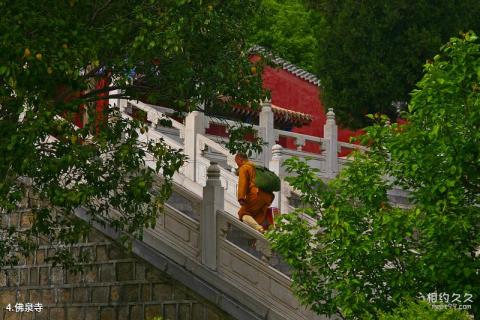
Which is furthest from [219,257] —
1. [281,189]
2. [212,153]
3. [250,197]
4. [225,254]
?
[212,153]

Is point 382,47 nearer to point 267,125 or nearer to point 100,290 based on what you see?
point 267,125

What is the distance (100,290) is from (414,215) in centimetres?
487

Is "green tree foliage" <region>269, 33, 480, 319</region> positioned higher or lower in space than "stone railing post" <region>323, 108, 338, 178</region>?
lower

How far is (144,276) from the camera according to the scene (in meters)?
13.0

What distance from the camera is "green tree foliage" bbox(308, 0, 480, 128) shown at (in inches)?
1042

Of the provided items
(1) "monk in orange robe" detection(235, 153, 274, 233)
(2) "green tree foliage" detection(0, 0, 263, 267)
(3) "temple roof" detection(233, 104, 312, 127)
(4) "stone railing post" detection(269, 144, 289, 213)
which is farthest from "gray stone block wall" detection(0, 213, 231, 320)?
(3) "temple roof" detection(233, 104, 312, 127)

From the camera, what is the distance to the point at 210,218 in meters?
12.9

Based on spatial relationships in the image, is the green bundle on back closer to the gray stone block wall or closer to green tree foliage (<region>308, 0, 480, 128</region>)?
the gray stone block wall

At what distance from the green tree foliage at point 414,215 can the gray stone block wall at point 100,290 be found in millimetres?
Result: 2279

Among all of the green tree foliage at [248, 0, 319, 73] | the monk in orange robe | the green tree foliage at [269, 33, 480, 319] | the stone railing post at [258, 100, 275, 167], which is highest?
the green tree foliage at [248, 0, 319, 73]

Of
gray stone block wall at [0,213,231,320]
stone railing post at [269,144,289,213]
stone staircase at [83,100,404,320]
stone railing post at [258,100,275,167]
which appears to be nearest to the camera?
stone staircase at [83,100,404,320]

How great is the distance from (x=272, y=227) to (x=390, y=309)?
1376 millimetres

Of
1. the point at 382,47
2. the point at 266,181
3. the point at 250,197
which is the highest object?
the point at 382,47

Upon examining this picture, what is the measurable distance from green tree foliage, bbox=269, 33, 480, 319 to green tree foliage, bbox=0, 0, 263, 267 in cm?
144
